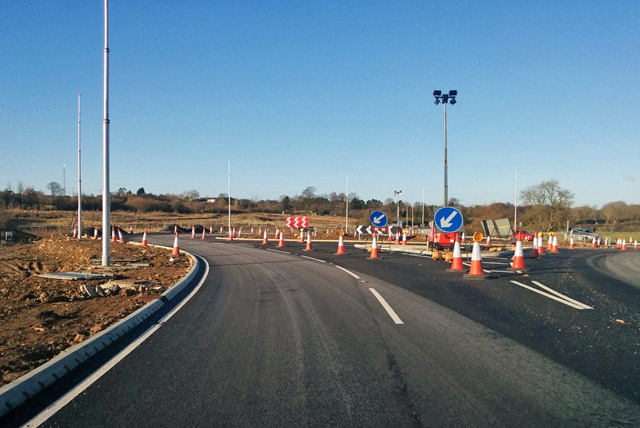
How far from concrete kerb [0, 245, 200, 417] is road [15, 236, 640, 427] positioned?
475 millimetres

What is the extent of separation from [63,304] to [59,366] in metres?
5.85

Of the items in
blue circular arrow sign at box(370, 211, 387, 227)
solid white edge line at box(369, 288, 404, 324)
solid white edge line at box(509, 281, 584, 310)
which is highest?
blue circular arrow sign at box(370, 211, 387, 227)

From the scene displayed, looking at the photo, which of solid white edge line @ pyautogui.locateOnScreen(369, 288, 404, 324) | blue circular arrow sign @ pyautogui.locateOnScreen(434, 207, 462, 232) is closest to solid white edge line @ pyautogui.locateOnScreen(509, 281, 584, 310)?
solid white edge line @ pyautogui.locateOnScreen(369, 288, 404, 324)

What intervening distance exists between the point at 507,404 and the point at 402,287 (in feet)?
25.3

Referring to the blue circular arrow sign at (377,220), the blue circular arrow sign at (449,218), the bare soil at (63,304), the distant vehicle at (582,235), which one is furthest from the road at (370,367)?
the distant vehicle at (582,235)

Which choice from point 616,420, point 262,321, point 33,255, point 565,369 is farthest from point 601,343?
point 33,255

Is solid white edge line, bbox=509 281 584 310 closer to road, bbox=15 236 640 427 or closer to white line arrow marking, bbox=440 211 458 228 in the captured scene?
road, bbox=15 236 640 427

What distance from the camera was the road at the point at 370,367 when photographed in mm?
4246

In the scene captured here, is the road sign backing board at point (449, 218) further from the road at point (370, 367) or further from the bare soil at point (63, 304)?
the bare soil at point (63, 304)

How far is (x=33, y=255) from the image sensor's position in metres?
27.1

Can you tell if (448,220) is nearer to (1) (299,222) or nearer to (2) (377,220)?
(2) (377,220)

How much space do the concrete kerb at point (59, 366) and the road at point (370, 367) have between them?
48 cm

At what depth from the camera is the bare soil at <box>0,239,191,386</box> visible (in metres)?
6.50

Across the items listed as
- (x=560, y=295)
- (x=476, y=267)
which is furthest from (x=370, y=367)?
(x=476, y=267)
